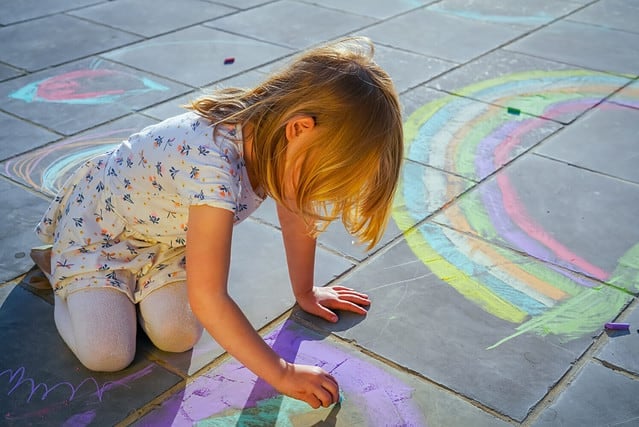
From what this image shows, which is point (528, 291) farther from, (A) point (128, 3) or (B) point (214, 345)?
(A) point (128, 3)

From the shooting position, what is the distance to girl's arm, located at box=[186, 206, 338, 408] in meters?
1.95

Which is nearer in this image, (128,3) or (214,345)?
(214,345)

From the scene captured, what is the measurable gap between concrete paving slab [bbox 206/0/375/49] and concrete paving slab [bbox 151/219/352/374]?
2200 mm

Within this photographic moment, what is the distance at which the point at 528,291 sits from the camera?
266 cm

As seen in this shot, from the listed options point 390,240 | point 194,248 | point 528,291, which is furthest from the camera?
point 390,240

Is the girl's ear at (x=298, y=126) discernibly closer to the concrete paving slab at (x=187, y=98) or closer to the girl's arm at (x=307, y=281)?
the girl's arm at (x=307, y=281)

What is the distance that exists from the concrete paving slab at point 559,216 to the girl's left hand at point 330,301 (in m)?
0.66

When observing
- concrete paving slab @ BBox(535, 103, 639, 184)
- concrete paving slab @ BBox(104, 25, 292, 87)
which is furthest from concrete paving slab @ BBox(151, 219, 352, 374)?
concrete paving slab @ BBox(104, 25, 292, 87)

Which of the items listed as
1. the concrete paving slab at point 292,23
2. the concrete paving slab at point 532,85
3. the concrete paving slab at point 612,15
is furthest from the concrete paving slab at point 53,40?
the concrete paving slab at point 612,15

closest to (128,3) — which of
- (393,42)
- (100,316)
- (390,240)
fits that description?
(393,42)

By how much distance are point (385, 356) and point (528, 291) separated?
0.63 m

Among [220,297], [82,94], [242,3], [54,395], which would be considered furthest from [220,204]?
[242,3]

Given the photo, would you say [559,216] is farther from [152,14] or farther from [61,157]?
[152,14]

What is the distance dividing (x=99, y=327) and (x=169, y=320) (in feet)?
0.65
